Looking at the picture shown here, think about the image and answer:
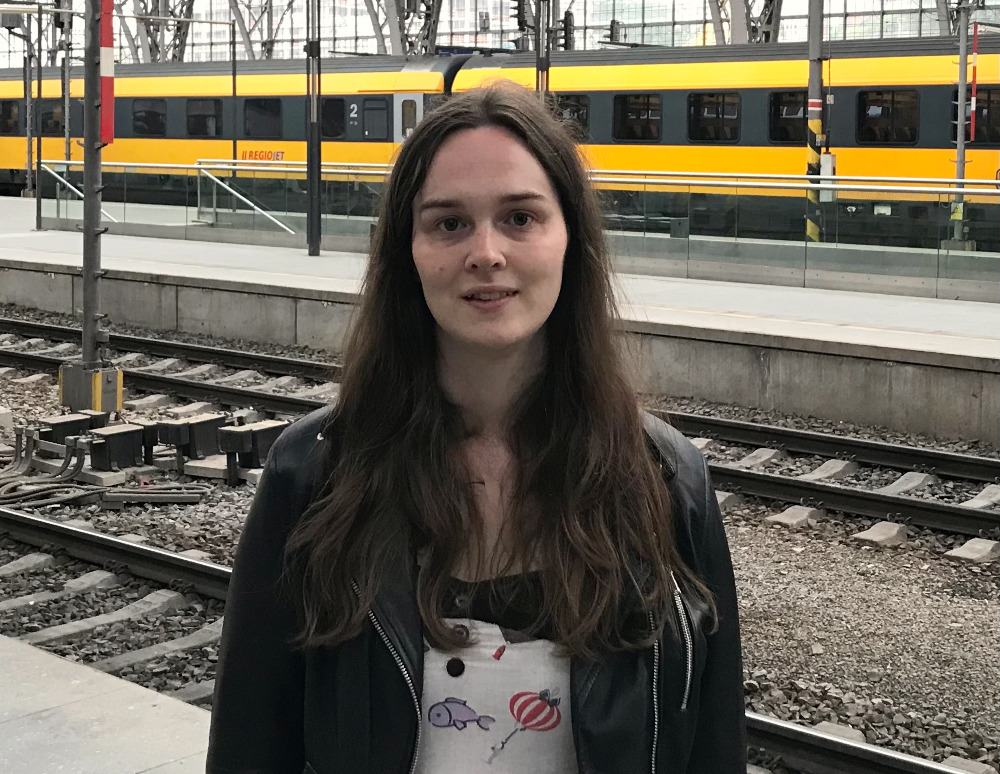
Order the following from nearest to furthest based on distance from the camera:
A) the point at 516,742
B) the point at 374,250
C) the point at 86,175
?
the point at 516,742 → the point at 374,250 → the point at 86,175

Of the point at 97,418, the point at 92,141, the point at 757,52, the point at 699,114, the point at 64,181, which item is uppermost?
the point at 757,52

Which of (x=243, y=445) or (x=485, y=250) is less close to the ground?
(x=485, y=250)

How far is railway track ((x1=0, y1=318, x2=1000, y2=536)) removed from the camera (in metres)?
7.75

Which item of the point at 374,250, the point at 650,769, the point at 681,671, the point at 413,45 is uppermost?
the point at 413,45

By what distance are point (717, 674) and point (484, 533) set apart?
13.6 inches

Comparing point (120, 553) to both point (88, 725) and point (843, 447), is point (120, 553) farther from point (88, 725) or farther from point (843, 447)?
point (843, 447)

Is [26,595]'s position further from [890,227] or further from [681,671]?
[890,227]

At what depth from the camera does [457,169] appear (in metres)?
1.80

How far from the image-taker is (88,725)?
14.4 feet

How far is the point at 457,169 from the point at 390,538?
0.46 m

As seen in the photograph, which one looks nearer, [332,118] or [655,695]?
[655,695]

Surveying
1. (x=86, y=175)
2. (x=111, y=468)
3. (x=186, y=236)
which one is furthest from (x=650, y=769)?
(x=186, y=236)

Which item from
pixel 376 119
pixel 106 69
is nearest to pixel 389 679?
pixel 106 69

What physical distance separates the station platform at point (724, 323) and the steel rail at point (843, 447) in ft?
2.36
